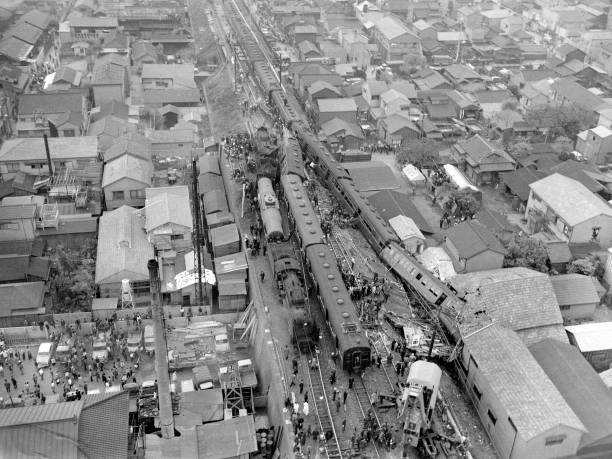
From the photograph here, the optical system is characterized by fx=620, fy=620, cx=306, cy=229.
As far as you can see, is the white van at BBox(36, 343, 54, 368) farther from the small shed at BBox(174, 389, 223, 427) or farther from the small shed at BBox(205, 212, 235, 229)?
the small shed at BBox(205, 212, 235, 229)

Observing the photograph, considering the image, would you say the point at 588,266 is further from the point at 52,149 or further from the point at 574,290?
the point at 52,149

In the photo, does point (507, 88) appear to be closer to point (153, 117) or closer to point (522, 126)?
point (522, 126)

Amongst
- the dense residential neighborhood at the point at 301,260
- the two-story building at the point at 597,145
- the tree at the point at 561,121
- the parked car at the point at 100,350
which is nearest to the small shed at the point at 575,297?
the dense residential neighborhood at the point at 301,260

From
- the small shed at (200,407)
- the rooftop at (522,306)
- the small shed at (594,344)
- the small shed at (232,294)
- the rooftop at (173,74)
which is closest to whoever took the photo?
the small shed at (200,407)

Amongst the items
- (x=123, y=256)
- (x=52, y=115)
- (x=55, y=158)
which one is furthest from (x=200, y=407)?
(x=52, y=115)

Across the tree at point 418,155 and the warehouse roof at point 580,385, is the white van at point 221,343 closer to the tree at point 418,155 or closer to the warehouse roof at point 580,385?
the warehouse roof at point 580,385

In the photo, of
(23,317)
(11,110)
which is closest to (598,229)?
(23,317)

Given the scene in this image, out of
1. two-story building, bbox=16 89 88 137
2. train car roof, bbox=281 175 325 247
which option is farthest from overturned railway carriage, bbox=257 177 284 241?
two-story building, bbox=16 89 88 137
